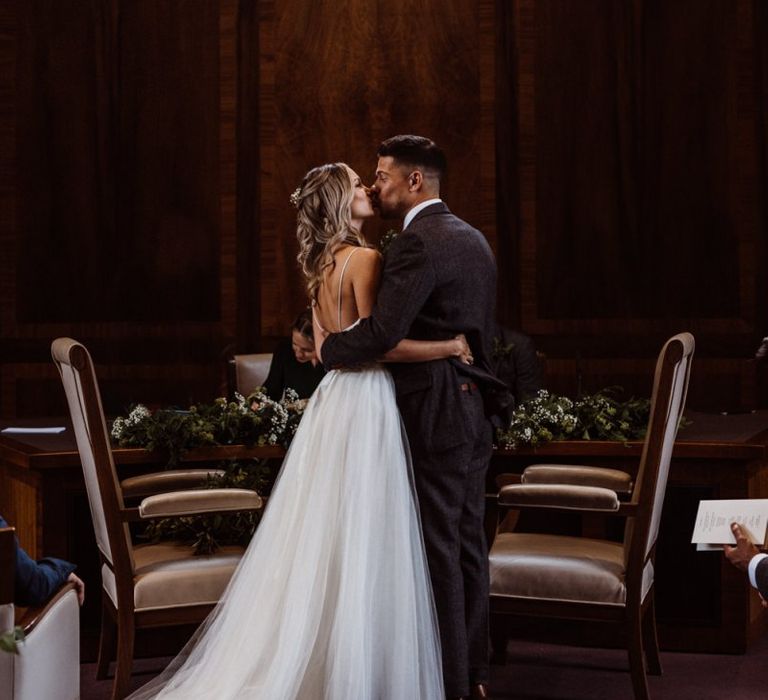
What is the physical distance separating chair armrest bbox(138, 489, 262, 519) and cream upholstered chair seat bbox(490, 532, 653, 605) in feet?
2.70

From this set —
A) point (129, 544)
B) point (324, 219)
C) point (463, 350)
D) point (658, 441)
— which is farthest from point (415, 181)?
point (129, 544)

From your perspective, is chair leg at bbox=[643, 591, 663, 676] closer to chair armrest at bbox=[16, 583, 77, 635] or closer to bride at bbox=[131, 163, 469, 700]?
bride at bbox=[131, 163, 469, 700]

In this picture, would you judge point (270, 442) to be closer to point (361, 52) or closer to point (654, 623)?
point (654, 623)

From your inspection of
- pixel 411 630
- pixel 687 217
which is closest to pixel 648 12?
pixel 687 217

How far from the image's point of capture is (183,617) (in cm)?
369

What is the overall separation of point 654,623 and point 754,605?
1.83ft

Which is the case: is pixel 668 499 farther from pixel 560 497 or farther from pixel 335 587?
pixel 335 587

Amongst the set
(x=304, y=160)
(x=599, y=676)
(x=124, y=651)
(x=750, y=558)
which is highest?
(x=304, y=160)

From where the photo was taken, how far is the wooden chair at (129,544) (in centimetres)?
355

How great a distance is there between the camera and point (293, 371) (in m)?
5.67

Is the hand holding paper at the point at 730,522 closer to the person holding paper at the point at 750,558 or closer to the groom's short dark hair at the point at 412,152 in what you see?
the person holding paper at the point at 750,558

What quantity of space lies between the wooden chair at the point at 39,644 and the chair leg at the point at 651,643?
2.06m

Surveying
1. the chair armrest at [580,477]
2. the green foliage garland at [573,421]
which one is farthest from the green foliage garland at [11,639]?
the green foliage garland at [573,421]

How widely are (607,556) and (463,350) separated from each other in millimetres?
851
